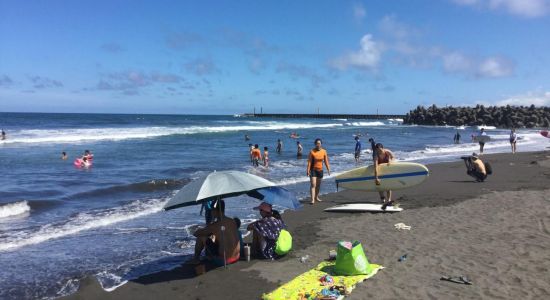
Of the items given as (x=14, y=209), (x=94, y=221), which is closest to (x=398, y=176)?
(x=94, y=221)

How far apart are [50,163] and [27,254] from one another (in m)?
16.8

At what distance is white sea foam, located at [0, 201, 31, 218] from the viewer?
37.3 ft

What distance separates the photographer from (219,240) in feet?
22.5

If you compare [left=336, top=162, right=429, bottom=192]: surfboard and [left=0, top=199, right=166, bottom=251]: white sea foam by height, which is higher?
[left=336, top=162, right=429, bottom=192]: surfboard

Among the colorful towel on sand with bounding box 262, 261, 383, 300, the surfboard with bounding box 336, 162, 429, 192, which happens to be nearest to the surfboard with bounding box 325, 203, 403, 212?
the surfboard with bounding box 336, 162, 429, 192

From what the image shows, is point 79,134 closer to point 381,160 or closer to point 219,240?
point 381,160

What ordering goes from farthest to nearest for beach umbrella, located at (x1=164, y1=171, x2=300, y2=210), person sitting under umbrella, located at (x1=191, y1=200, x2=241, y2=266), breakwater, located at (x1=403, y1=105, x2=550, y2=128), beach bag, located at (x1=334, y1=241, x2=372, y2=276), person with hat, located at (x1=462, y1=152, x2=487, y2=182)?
1. breakwater, located at (x1=403, y1=105, x2=550, y2=128)
2. person with hat, located at (x1=462, y1=152, x2=487, y2=182)
3. person sitting under umbrella, located at (x1=191, y1=200, x2=241, y2=266)
4. beach umbrella, located at (x1=164, y1=171, x2=300, y2=210)
5. beach bag, located at (x1=334, y1=241, x2=372, y2=276)

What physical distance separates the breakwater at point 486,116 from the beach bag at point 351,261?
72.0 meters

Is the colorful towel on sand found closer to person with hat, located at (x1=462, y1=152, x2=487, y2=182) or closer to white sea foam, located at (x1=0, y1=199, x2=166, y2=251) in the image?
white sea foam, located at (x1=0, y1=199, x2=166, y2=251)

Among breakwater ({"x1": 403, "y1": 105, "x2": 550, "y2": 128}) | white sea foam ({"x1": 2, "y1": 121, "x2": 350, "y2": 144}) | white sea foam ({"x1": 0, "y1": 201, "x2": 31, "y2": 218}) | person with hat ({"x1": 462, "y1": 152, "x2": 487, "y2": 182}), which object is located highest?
breakwater ({"x1": 403, "y1": 105, "x2": 550, "y2": 128})

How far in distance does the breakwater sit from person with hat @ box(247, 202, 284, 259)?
235ft

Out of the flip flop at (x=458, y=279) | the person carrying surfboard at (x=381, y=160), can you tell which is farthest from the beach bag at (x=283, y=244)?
the person carrying surfboard at (x=381, y=160)

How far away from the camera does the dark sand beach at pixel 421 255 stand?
5559 millimetres

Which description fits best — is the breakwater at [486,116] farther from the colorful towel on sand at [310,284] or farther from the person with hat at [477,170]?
the colorful towel on sand at [310,284]
